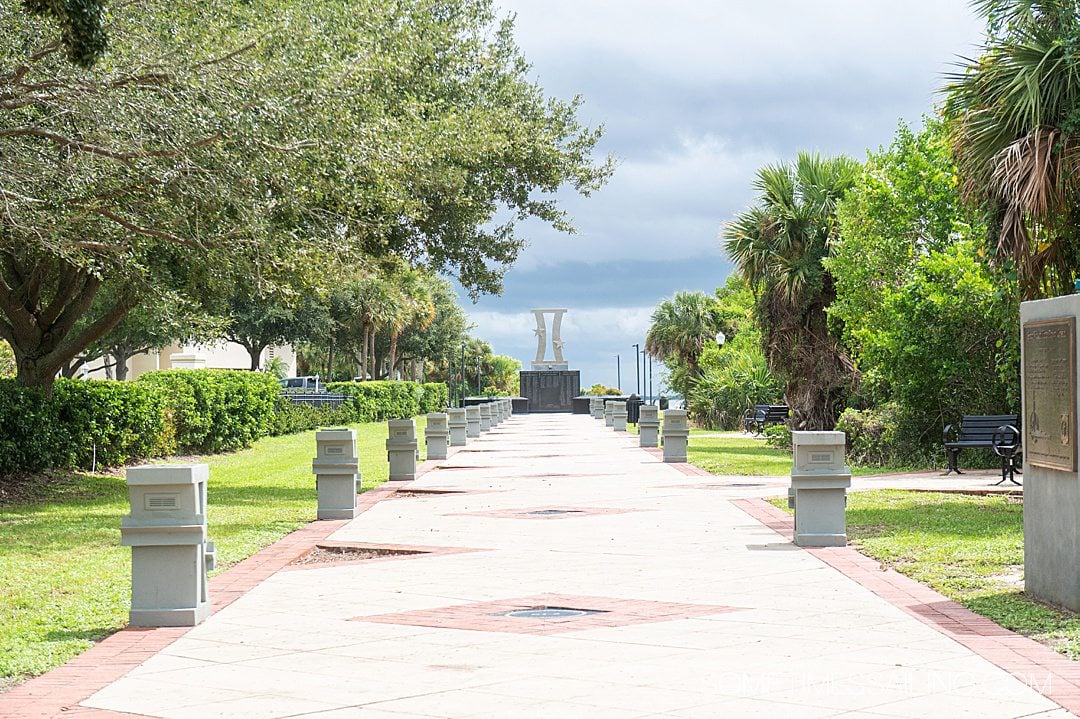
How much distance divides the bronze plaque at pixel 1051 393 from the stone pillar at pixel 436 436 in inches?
748

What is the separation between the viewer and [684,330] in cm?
5719

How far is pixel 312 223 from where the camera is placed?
15914mm

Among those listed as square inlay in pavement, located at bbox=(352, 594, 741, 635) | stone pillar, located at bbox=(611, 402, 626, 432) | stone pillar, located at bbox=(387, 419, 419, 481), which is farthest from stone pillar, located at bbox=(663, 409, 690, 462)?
stone pillar, located at bbox=(611, 402, 626, 432)

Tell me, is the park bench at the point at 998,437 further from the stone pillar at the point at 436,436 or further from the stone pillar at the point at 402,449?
the stone pillar at the point at 436,436

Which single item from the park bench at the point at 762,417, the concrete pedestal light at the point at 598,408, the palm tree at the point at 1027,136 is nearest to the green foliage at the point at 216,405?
the park bench at the point at 762,417

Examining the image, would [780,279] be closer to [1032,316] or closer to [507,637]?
[1032,316]

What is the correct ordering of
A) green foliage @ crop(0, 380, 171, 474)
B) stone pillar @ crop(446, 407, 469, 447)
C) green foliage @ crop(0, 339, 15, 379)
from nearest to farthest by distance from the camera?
1. green foliage @ crop(0, 380, 171, 474)
2. stone pillar @ crop(446, 407, 469, 447)
3. green foliage @ crop(0, 339, 15, 379)

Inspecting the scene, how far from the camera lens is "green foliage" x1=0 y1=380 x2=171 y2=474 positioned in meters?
18.1

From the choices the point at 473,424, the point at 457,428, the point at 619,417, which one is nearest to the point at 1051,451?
the point at 457,428

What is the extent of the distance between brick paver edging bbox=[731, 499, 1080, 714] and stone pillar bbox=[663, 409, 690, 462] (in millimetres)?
12754

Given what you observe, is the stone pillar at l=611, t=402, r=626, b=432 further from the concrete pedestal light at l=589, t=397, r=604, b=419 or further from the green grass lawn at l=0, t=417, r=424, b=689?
the green grass lawn at l=0, t=417, r=424, b=689

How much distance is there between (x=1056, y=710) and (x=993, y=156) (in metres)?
8.77

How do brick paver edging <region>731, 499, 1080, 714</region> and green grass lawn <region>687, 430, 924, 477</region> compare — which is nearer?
brick paver edging <region>731, 499, 1080, 714</region>

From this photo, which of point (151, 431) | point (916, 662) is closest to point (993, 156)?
point (916, 662)
